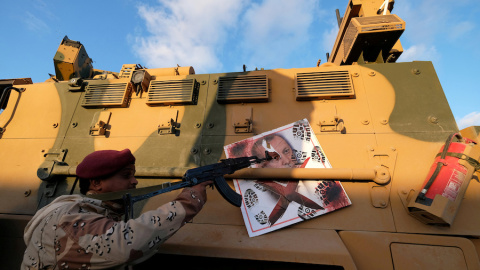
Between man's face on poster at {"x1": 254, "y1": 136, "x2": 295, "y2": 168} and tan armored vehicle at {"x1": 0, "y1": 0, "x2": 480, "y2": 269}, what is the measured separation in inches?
5.7

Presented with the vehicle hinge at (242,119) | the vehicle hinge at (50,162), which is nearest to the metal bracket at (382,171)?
the vehicle hinge at (242,119)

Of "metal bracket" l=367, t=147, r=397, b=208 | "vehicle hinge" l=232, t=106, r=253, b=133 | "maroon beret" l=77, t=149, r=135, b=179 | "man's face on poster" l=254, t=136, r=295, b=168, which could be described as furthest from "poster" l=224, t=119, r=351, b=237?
"maroon beret" l=77, t=149, r=135, b=179

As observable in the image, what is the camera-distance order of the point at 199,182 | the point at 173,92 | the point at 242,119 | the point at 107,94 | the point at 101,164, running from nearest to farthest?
the point at 101,164 → the point at 199,182 → the point at 242,119 → the point at 173,92 → the point at 107,94

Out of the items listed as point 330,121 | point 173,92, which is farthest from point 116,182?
point 330,121

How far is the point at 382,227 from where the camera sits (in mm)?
1805

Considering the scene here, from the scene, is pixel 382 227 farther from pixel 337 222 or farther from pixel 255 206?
pixel 255 206

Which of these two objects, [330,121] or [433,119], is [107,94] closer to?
[330,121]

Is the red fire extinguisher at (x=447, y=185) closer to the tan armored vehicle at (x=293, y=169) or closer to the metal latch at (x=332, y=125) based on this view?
the tan armored vehicle at (x=293, y=169)

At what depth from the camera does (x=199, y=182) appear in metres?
1.68

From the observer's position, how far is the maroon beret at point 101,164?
1.50m

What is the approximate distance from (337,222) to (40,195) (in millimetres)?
2664

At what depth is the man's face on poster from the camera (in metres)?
2.19

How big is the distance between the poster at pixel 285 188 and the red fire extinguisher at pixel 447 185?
50 centimetres

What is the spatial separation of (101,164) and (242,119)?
1326 mm
